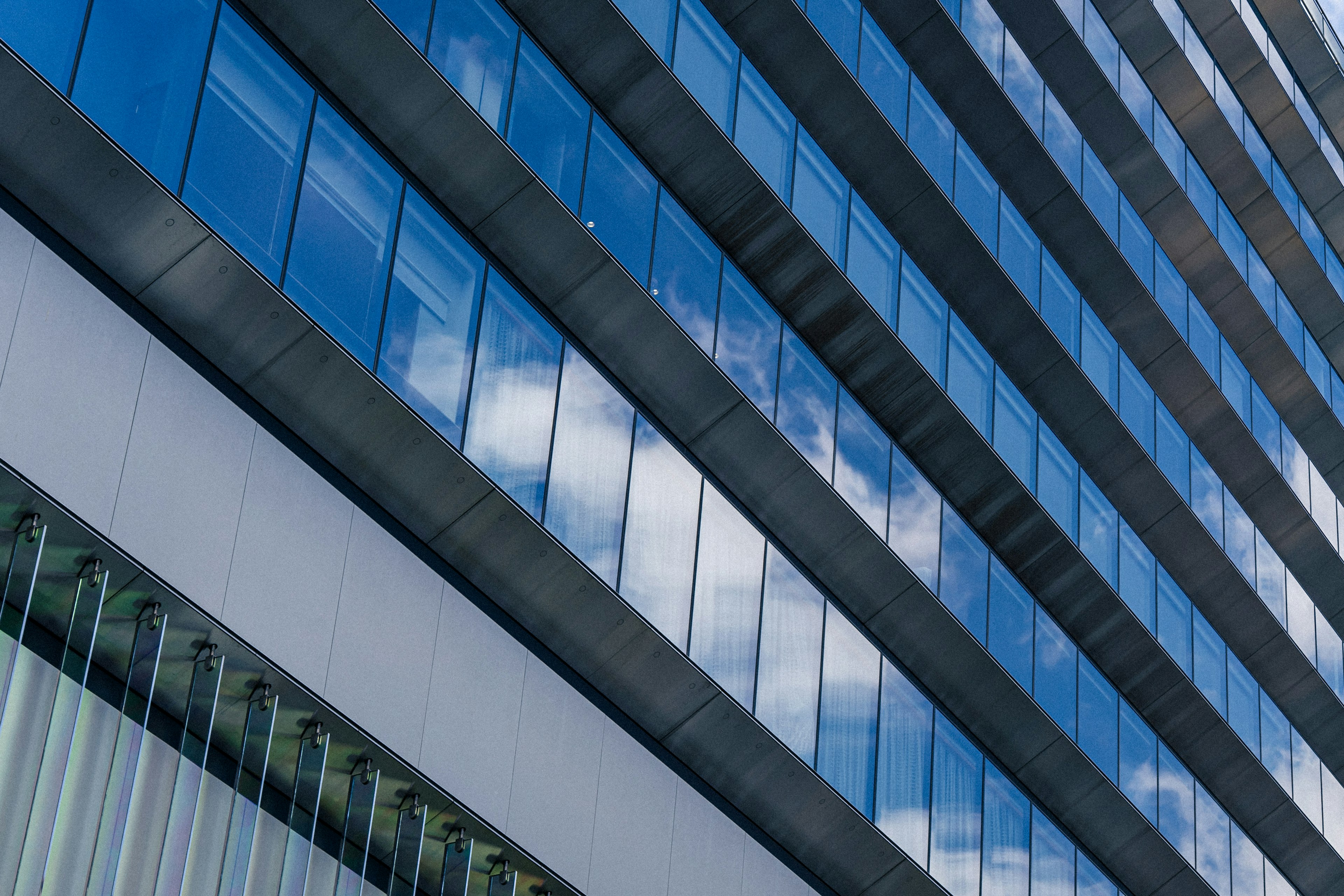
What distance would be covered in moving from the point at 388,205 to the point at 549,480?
3.64 meters

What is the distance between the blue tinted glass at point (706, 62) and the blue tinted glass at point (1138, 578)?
12.5m

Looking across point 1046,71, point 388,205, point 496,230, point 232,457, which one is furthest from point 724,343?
point 1046,71

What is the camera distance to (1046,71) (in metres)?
32.2

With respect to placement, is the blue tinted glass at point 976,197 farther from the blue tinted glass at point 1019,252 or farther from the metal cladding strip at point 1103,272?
the metal cladding strip at point 1103,272

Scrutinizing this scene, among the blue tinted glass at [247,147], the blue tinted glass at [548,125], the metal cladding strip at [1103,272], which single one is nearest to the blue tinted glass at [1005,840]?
the metal cladding strip at [1103,272]

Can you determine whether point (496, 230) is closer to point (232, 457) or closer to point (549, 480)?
point (549, 480)

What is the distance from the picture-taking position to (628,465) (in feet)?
64.6

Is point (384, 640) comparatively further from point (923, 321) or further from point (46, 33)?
point (923, 321)

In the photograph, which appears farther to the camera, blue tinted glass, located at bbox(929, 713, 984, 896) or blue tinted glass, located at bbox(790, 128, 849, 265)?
blue tinted glass, located at bbox(790, 128, 849, 265)

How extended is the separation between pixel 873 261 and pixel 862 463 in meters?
3.49

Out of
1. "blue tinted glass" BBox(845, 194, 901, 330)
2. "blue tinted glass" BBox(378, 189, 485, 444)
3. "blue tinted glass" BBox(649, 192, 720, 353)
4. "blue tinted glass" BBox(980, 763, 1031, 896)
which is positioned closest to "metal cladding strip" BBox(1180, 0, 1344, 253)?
"blue tinted glass" BBox(845, 194, 901, 330)

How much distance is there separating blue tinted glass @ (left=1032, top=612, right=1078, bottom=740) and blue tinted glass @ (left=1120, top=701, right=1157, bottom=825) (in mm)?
1809

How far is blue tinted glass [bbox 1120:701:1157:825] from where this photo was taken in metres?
28.4

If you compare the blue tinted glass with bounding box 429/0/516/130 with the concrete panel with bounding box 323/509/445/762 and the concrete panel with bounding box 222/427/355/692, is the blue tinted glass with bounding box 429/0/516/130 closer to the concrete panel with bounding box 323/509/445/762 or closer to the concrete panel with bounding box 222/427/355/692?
the concrete panel with bounding box 222/427/355/692
